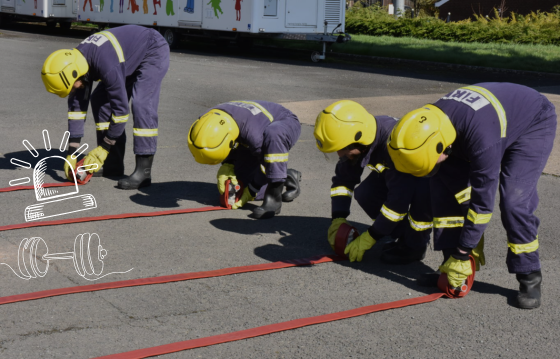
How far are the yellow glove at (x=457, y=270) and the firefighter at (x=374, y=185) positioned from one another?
548 millimetres

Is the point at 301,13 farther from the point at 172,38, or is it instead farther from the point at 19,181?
the point at 19,181

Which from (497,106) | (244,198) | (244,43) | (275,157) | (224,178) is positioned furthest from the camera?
(244,43)

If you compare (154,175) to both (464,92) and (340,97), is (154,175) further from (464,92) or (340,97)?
(340,97)

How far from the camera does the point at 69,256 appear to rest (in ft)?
15.9

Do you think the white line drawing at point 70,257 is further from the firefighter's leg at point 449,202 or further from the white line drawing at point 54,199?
the firefighter's leg at point 449,202

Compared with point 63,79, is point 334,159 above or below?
below

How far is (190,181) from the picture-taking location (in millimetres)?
7254

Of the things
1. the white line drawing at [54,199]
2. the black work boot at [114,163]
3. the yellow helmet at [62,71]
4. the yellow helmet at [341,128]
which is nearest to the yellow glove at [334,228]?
the yellow helmet at [341,128]

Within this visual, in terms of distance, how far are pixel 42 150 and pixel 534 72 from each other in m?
13.8

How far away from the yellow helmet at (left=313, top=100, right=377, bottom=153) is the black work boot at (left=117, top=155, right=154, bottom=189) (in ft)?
9.33

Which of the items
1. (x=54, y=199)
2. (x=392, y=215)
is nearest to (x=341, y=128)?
(x=392, y=215)

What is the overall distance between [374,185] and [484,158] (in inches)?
56.1

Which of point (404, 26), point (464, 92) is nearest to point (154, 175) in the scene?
point (464, 92)

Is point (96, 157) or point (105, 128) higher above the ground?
point (105, 128)
